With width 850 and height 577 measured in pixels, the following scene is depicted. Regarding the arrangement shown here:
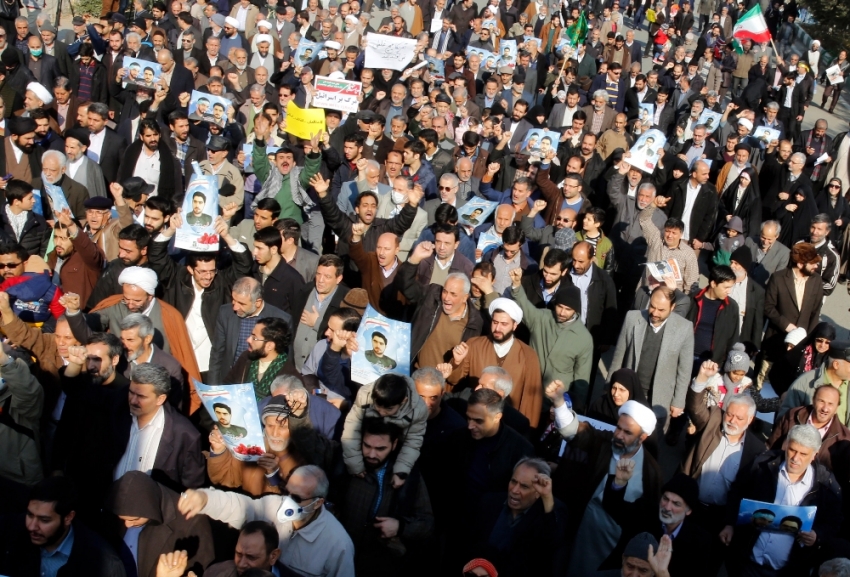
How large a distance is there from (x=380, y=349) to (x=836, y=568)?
118 inches

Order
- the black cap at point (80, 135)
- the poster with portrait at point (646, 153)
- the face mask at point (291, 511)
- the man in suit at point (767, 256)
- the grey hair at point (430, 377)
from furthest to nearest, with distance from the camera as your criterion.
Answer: the poster with portrait at point (646, 153) < the man in suit at point (767, 256) < the black cap at point (80, 135) < the grey hair at point (430, 377) < the face mask at point (291, 511)

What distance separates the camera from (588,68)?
1728 centimetres

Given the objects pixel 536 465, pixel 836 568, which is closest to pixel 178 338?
pixel 536 465

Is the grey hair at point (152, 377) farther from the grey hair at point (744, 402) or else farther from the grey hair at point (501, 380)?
the grey hair at point (744, 402)

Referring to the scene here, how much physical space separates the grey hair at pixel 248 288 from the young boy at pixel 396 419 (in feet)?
5.27

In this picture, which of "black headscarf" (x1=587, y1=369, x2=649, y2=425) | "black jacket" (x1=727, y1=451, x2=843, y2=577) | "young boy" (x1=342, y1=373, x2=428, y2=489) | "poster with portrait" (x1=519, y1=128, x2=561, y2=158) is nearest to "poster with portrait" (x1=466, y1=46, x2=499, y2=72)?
"poster with portrait" (x1=519, y1=128, x2=561, y2=158)

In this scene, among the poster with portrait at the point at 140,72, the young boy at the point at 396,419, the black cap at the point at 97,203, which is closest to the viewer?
the young boy at the point at 396,419

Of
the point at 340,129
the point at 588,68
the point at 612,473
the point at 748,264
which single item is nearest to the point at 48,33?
the point at 340,129

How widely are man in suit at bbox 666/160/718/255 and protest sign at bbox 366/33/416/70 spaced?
5.06 m

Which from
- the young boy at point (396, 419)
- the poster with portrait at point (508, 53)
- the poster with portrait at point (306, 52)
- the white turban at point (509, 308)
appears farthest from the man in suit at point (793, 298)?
the poster with portrait at point (306, 52)

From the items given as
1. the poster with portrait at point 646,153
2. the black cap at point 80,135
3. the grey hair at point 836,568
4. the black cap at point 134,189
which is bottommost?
the black cap at point 134,189

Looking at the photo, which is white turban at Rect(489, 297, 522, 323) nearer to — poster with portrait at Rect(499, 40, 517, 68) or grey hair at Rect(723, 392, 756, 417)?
grey hair at Rect(723, 392, 756, 417)

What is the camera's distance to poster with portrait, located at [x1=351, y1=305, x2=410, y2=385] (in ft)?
20.4

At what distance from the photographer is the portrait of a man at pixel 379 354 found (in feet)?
20.4
